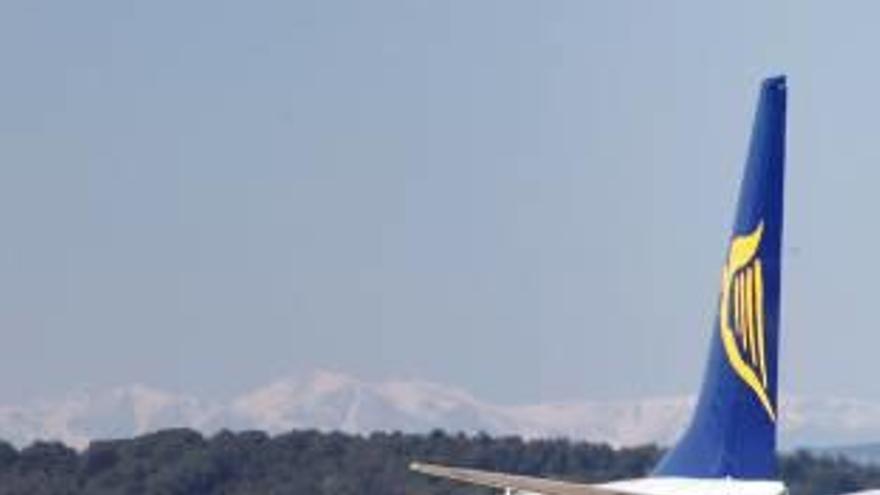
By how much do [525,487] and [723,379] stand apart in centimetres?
1080

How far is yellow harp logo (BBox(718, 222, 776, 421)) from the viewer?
7494 centimetres

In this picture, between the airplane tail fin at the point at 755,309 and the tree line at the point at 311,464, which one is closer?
the airplane tail fin at the point at 755,309

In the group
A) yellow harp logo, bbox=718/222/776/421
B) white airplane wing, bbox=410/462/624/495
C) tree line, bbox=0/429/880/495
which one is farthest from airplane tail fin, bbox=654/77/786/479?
tree line, bbox=0/429/880/495

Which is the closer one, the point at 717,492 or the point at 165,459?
the point at 717,492

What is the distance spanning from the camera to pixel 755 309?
7512 cm

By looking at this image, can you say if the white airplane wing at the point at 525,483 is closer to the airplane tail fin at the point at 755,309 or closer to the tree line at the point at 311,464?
the airplane tail fin at the point at 755,309

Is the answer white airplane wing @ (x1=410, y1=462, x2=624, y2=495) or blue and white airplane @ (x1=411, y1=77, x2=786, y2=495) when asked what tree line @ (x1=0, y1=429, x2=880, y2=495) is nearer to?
blue and white airplane @ (x1=411, y1=77, x2=786, y2=495)

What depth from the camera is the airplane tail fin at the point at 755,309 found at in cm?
7475

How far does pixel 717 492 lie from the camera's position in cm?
7594

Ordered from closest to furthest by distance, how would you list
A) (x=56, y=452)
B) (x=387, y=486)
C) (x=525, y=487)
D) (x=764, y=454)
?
(x=525, y=487) < (x=764, y=454) < (x=387, y=486) < (x=56, y=452)

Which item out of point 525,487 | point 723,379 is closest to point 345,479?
Result: point 723,379

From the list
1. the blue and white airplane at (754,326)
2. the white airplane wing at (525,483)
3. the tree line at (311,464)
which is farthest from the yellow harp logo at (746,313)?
the tree line at (311,464)

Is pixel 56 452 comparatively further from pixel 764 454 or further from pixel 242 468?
pixel 764 454

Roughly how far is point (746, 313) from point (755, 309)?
0.36 m
